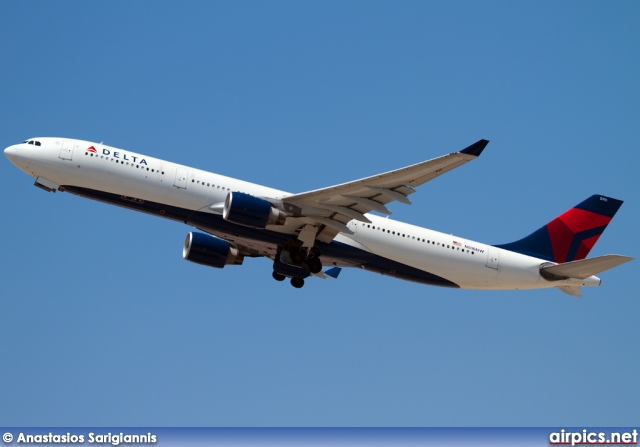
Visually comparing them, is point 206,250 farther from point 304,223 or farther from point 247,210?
point 247,210

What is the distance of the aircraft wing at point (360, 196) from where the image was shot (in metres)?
36.3

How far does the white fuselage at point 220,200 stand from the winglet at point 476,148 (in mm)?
8761

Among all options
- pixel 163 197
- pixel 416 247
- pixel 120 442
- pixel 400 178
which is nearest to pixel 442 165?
pixel 400 178

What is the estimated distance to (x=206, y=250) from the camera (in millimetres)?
44625

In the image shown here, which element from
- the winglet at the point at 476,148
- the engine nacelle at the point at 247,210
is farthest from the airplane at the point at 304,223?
the winglet at the point at 476,148

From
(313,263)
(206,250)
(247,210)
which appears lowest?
(313,263)

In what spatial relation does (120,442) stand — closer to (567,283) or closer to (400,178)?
(400,178)

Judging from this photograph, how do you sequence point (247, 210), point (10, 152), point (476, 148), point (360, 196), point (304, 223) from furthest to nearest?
point (304, 223) < point (10, 152) < point (360, 196) < point (247, 210) < point (476, 148)

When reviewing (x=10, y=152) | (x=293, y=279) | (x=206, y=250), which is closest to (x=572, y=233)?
(x=293, y=279)

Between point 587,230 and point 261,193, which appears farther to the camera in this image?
point 587,230

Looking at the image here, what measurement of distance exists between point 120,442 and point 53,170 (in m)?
15.2

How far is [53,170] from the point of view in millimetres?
39625

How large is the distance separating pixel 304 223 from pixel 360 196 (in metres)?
3.15

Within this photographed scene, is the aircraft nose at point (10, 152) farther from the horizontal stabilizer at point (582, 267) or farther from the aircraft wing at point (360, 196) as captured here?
the horizontal stabilizer at point (582, 267)
